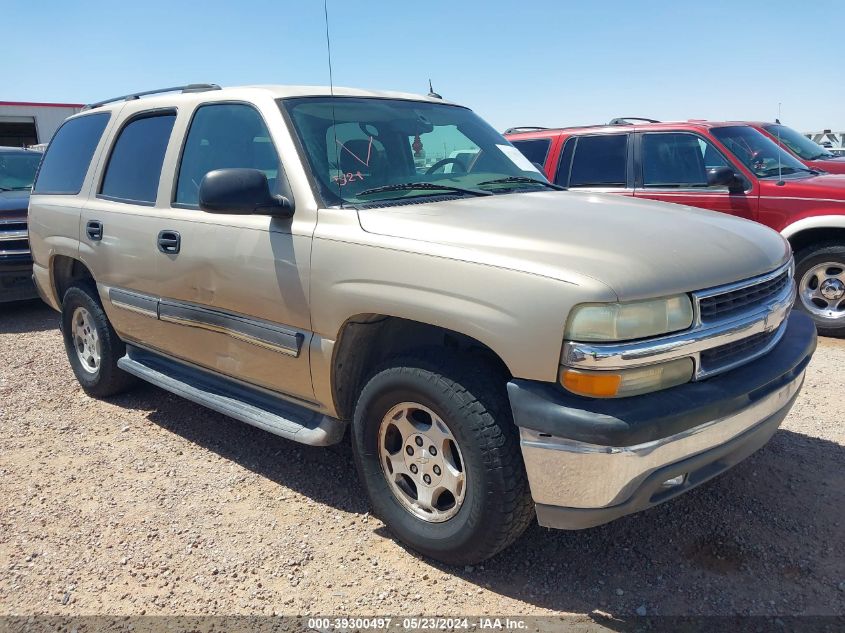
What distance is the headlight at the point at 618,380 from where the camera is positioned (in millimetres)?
2293

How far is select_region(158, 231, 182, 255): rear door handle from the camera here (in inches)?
143

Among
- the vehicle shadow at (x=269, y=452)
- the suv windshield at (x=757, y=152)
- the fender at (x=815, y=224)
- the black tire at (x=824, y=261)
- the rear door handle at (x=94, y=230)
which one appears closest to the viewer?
the vehicle shadow at (x=269, y=452)

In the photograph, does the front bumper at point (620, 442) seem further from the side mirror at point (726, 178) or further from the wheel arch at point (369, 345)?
the side mirror at point (726, 178)

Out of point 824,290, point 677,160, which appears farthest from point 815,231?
point 677,160

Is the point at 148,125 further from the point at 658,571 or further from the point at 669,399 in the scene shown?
the point at 658,571

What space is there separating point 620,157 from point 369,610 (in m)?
5.57

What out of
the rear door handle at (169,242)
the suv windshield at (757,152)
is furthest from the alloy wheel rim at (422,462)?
the suv windshield at (757,152)

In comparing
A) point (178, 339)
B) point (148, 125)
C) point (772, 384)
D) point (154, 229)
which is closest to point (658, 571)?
point (772, 384)

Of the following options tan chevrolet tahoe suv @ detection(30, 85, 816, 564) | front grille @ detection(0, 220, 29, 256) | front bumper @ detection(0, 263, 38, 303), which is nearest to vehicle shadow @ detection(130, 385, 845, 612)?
tan chevrolet tahoe suv @ detection(30, 85, 816, 564)

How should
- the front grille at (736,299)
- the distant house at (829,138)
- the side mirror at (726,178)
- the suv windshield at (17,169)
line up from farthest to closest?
the distant house at (829,138) → the suv windshield at (17,169) → the side mirror at (726,178) → the front grille at (736,299)

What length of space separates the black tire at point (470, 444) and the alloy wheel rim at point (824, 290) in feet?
16.2

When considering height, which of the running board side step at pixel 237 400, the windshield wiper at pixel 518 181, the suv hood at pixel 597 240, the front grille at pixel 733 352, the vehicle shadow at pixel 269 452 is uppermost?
the windshield wiper at pixel 518 181

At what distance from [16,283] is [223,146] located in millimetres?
5132

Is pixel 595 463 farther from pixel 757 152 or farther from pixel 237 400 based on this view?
pixel 757 152
